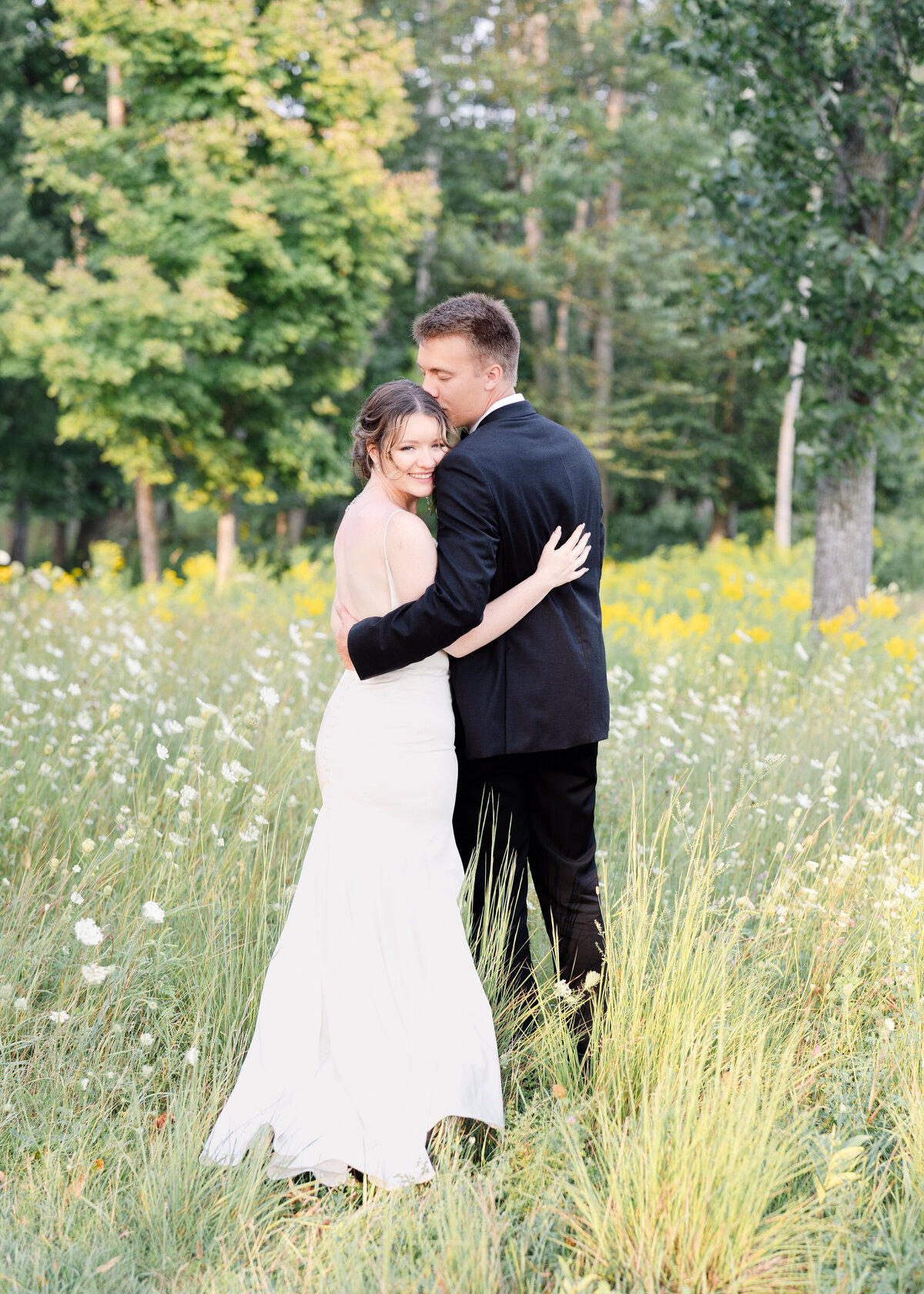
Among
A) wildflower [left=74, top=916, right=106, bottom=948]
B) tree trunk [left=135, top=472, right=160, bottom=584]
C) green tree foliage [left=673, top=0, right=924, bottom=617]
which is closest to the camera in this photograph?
wildflower [left=74, top=916, right=106, bottom=948]

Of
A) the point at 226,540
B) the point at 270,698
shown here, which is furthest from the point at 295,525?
the point at 270,698

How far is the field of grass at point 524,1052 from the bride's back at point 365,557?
86 cm

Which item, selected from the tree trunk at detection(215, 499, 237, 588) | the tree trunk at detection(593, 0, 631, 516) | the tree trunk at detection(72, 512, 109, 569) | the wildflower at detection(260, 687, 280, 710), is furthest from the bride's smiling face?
the tree trunk at detection(72, 512, 109, 569)

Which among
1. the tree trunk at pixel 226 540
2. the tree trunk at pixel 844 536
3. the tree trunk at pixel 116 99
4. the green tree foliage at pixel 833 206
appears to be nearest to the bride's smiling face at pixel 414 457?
the green tree foliage at pixel 833 206

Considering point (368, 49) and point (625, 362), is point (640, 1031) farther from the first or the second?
point (625, 362)

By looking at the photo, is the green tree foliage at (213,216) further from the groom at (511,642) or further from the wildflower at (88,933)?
the wildflower at (88,933)

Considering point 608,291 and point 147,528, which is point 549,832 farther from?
point 608,291

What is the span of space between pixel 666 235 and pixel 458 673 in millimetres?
20444

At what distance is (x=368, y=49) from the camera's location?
13.7 metres

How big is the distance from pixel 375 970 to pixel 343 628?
2.91ft

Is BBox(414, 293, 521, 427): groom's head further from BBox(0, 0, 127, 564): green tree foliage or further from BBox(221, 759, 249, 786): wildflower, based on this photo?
BBox(0, 0, 127, 564): green tree foliage

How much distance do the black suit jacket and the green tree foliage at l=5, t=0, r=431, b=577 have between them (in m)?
9.95

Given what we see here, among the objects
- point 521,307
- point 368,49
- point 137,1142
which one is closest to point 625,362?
point 521,307

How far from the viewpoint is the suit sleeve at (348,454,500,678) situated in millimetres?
2518
